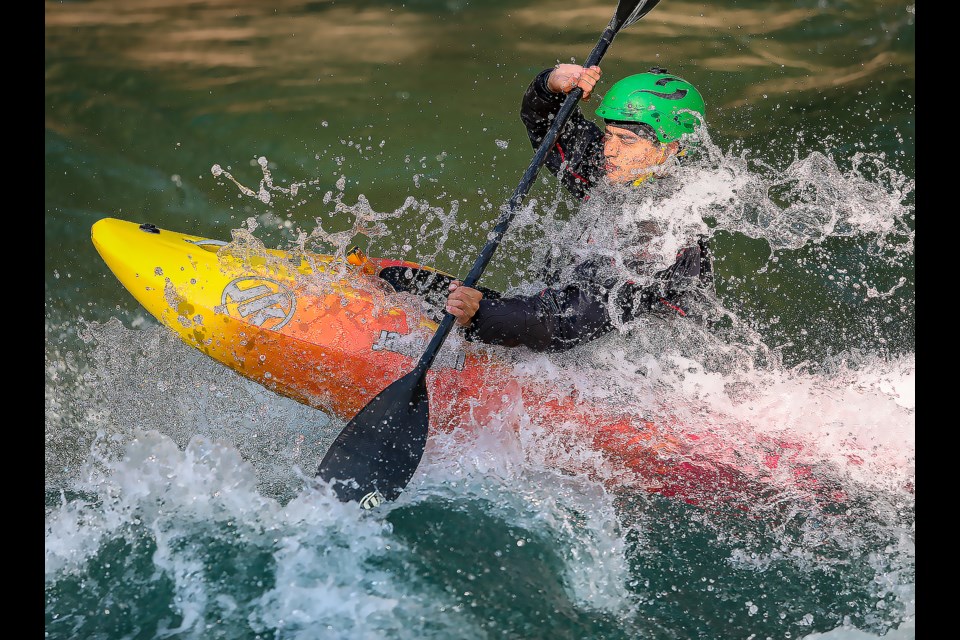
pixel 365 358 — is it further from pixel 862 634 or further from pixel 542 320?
pixel 862 634

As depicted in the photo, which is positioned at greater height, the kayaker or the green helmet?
the green helmet

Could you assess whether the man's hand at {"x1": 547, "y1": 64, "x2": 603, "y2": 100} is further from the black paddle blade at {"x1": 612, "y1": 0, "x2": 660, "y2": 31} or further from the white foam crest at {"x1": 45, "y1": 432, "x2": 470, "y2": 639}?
the white foam crest at {"x1": 45, "y1": 432, "x2": 470, "y2": 639}

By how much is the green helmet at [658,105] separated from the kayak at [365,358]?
2.76 feet

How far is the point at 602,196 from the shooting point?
3205 mm

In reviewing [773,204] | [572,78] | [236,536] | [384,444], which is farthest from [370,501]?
[773,204]

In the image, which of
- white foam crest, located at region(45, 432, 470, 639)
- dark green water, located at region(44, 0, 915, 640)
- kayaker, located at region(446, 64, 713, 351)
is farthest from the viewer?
kayaker, located at region(446, 64, 713, 351)

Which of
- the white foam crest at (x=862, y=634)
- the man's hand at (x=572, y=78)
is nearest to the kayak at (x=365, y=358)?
the white foam crest at (x=862, y=634)

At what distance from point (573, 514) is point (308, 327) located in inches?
45.5

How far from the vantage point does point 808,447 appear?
3131 mm

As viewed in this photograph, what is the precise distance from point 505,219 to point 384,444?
90cm

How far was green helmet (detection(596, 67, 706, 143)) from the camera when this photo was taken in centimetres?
315

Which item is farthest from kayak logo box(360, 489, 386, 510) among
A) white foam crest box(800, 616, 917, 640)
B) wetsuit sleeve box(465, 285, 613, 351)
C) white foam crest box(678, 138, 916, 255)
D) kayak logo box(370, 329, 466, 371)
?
white foam crest box(678, 138, 916, 255)

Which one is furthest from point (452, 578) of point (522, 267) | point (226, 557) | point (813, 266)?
point (813, 266)

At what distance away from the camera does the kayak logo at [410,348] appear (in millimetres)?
3143
